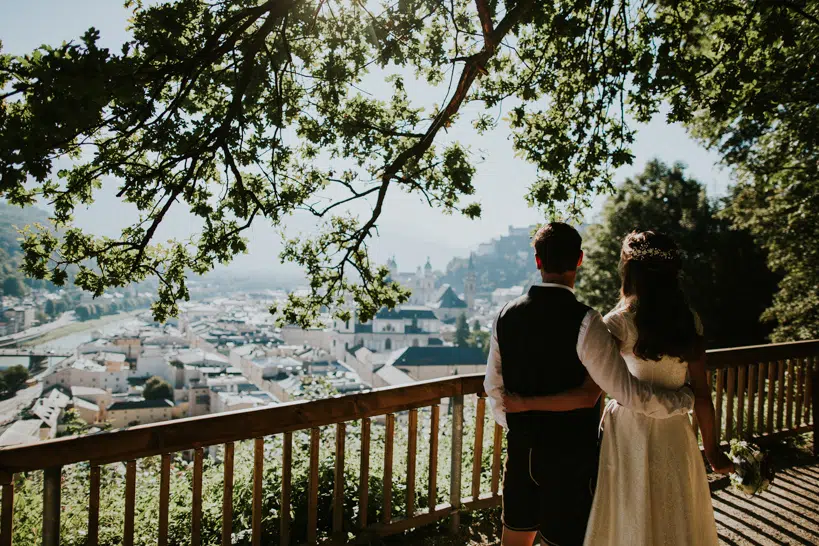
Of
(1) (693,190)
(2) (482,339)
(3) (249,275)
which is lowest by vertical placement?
(2) (482,339)

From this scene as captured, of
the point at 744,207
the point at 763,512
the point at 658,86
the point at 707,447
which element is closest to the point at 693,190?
the point at 744,207

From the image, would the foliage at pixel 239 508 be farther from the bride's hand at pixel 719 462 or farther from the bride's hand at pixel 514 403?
the bride's hand at pixel 719 462

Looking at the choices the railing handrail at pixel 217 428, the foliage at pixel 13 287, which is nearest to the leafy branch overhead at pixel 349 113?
the railing handrail at pixel 217 428

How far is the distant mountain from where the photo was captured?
110 m

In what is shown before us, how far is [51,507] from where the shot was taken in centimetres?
205

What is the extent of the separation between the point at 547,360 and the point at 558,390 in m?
0.13

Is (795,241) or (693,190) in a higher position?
(693,190)

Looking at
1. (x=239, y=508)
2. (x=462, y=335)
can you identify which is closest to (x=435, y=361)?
(x=462, y=335)

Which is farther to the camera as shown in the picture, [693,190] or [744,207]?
[693,190]

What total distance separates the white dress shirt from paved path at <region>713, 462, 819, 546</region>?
6.77 feet

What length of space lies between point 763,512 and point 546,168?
3852mm

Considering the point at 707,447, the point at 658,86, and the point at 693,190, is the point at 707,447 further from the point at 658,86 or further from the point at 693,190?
the point at 693,190

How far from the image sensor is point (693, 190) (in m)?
27.9

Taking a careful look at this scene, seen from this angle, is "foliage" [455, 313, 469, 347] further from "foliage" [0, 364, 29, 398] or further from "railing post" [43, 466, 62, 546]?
"railing post" [43, 466, 62, 546]
